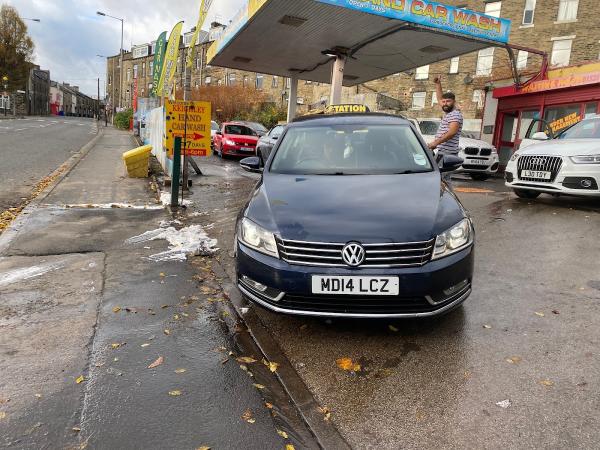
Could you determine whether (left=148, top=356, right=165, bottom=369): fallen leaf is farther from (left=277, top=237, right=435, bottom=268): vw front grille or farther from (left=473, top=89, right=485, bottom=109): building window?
(left=473, top=89, right=485, bottom=109): building window

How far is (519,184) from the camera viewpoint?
Result: 8.25 metres

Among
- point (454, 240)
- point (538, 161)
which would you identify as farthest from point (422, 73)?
point (454, 240)

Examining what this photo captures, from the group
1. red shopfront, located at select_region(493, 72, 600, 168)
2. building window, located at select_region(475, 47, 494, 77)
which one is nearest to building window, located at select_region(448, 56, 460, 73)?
building window, located at select_region(475, 47, 494, 77)

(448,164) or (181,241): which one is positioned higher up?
(448,164)

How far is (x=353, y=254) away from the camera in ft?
9.67

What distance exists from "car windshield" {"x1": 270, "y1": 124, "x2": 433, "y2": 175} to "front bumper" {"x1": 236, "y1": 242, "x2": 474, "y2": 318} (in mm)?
1302

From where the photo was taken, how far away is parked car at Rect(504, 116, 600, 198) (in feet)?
23.8

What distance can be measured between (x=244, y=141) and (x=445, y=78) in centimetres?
2114

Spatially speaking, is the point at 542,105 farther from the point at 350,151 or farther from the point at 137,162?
the point at 350,151

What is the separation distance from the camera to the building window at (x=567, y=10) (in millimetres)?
27656

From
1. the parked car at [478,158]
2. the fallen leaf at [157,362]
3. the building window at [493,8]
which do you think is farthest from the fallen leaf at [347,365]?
the building window at [493,8]

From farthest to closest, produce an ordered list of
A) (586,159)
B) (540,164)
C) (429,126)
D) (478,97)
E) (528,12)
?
(478,97), (528,12), (429,126), (540,164), (586,159)

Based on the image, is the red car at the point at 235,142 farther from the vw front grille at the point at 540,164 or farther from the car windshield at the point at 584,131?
the car windshield at the point at 584,131

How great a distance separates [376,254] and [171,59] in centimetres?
1140
